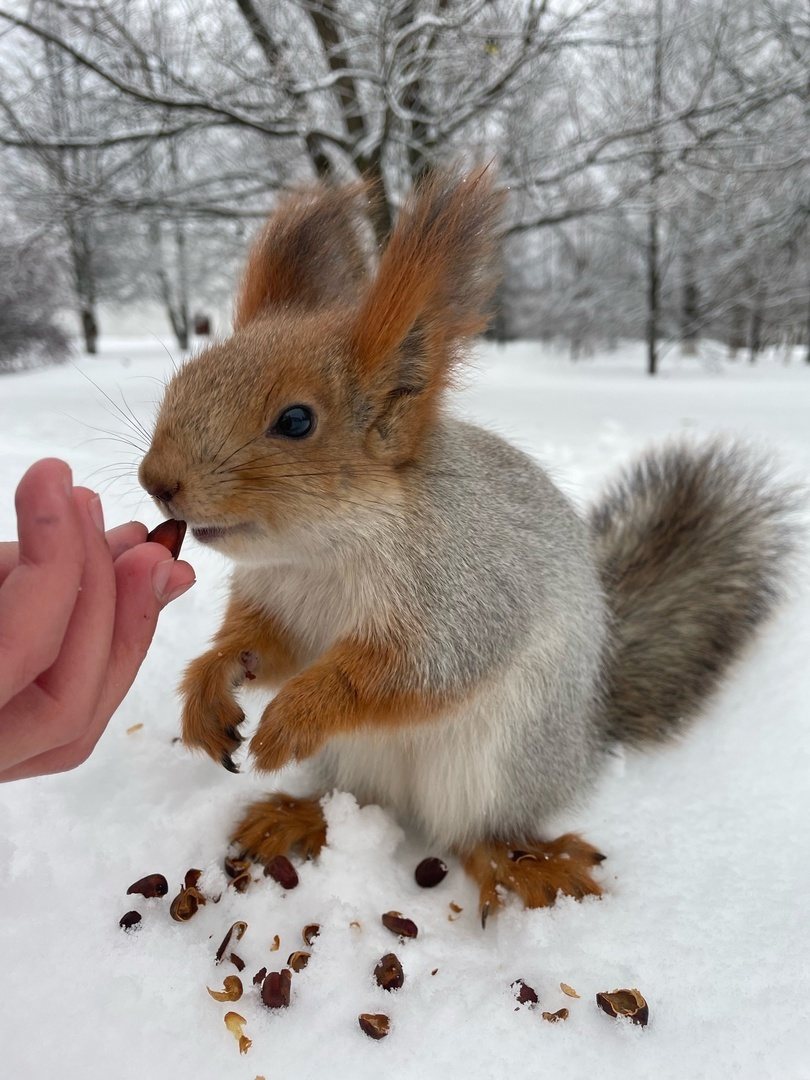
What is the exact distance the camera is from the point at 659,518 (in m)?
1.80

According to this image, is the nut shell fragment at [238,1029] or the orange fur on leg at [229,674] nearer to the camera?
the nut shell fragment at [238,1029]

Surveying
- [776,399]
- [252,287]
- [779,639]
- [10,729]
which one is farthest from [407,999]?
[776,399]

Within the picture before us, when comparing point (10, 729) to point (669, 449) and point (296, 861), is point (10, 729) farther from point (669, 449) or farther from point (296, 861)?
point (669, 449)

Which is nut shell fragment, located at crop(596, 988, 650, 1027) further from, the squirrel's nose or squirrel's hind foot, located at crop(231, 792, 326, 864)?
the squirrel's nose

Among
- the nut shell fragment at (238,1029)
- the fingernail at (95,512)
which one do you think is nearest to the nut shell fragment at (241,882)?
the nut shell fragment at (238,1029)

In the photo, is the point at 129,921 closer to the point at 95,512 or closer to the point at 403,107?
the point at 95,512

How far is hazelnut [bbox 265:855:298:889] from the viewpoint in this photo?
3.64ft

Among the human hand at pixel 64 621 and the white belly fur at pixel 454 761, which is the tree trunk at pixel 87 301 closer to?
the white belly fur at pixel 454 761

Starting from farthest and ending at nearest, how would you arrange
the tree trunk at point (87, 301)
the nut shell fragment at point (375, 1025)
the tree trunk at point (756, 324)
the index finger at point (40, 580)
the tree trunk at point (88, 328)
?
1. the tree trunk at point (88, 328)
2. the tree trunk at point (87, 301)
3. the tree trunk at point (756, 324)
4. the nut shell fragment at point (375, 1025)
5. the index finger at point (40, 580)

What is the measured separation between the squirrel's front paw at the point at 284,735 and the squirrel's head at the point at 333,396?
0.24m

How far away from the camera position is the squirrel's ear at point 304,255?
1214 mm

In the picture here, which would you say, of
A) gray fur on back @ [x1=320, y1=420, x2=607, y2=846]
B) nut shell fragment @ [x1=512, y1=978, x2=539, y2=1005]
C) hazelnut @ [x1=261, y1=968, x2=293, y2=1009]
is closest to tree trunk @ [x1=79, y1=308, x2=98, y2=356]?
gray fur on back @ [x1=320, y1=420, x2=607, y2=846]

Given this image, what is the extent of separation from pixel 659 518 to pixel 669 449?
279 millimetres

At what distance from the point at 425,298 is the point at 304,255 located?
363 mm
